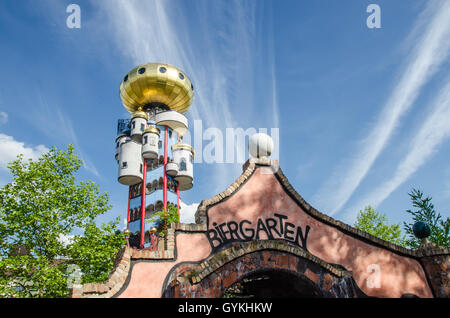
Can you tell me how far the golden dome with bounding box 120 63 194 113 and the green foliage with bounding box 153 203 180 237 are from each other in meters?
9.36

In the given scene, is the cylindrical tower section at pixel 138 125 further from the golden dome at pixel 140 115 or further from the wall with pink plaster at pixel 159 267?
the wall with pink plaster at pixel 159 267

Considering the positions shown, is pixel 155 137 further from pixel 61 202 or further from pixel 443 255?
pixel 443 255

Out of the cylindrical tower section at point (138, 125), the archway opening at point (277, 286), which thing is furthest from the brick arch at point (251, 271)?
the cylindrical tower section at point (138, 125)

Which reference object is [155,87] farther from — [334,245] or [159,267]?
[159,267]

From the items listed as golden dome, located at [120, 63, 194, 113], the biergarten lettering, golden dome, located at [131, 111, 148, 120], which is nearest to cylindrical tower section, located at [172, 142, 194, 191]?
golden dome, located at [131, 111, 148, 120]

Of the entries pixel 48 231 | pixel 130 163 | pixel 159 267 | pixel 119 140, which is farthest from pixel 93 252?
pixel 119 140

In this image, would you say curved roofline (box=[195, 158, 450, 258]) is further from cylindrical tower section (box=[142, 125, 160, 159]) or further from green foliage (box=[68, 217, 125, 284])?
cylindrical tower section (box=[142, 125, 160, 159])

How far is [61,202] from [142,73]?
17083mm

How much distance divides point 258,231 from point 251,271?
1190 millimetres

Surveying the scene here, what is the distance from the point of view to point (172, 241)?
6.88m

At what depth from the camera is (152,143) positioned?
2867 cm

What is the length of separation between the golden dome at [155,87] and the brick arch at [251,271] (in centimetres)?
2540

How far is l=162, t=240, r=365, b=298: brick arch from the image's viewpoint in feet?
19.9
